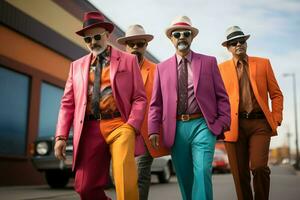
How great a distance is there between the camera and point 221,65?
20.2 ft

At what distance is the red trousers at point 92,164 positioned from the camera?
14.1ft

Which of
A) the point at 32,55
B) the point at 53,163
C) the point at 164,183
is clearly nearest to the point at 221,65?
the point at 53,163

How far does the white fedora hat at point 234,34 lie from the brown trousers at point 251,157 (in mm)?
1017

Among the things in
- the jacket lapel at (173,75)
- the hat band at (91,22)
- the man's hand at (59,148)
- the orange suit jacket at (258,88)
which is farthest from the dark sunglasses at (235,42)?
the man's hand at (59,148)

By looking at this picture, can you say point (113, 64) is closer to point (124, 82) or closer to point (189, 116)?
point (124, 82)

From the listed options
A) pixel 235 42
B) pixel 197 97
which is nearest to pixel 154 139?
pixel 197 97

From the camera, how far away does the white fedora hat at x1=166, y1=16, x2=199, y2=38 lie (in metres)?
5.23

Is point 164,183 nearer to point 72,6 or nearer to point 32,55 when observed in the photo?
point 32,55

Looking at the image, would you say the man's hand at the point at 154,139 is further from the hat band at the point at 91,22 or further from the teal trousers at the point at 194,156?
the hat band at the point at 91,22

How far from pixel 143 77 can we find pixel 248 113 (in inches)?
53.6

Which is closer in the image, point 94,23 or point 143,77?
point 94,23

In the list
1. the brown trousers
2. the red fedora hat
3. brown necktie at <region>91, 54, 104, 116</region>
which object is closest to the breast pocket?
brown necktie at <region>91, 54, 104, 116</region>

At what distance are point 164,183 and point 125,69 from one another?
10924 millimetres

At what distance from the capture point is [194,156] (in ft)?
15.6
